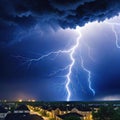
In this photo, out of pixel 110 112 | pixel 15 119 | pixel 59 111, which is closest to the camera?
pixel 110 112

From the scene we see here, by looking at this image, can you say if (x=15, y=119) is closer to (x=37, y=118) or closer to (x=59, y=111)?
(x=37, y=118)

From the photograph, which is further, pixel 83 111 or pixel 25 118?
pixel 83 111

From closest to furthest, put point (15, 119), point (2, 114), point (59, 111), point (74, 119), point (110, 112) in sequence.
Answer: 1. point (74, 119)
2. point (110, 112)
3. point (15, 119)
4. point (2, 114)
5. point (59, 111)

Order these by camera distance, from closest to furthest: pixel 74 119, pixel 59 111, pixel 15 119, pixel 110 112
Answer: pixel 74 119 → pixel 110 112 → pixel 15 119 → pixel 59 111

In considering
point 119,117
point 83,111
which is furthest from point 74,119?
point 83,111

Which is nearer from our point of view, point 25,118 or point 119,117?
point 119,117

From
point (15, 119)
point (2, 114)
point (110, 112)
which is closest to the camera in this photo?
point (110, 112)

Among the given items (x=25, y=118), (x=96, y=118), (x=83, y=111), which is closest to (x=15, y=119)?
(x=25, y=118)

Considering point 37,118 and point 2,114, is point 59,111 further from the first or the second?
point 37,118

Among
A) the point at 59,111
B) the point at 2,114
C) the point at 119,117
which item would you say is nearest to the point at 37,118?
the point at 119,117
